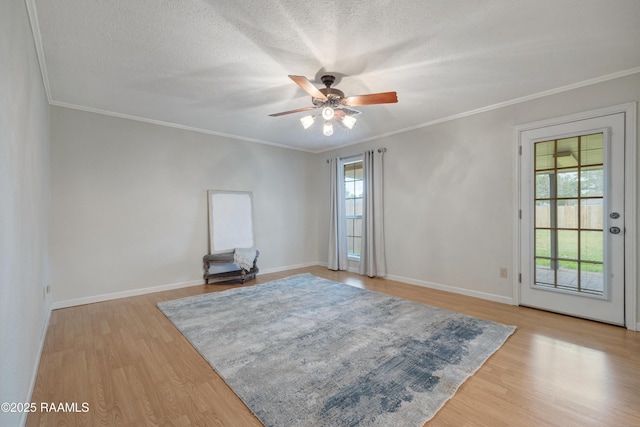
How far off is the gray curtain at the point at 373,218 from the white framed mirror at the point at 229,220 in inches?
81.0

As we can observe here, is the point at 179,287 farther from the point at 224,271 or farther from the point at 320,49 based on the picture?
the point at 320,49

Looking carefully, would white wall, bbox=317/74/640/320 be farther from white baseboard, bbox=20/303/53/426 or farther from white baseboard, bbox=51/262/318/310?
Answer: white baseboard, bbox=20/303/53/426

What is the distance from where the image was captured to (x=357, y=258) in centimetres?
537

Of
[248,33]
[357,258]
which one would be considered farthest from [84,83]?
[357,258]

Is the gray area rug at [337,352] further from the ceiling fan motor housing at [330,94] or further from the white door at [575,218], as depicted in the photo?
the ceiling fan motor housing at [330,94]

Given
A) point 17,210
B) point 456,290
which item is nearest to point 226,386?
point 17,210

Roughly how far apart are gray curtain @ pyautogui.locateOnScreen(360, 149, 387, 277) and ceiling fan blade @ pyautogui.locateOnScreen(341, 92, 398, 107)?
235 cm

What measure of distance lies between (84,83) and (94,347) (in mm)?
2587

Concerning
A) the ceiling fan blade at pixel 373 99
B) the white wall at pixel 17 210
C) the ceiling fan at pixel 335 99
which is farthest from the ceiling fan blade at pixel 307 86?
the white wall at pixel 17 210

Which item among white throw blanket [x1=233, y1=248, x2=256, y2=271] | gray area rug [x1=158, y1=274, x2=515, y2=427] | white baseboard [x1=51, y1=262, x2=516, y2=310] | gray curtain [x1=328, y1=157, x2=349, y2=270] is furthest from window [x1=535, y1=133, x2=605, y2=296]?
white throw blanket [x1=233, y1=248, x2=256, y2=271]

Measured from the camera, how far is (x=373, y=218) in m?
4.90

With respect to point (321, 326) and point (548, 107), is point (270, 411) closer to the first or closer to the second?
point (321, 326)

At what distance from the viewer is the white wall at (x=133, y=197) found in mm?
3428

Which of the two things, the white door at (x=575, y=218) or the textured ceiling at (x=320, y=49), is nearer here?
the textured ceiling at (x=320, y=49)
